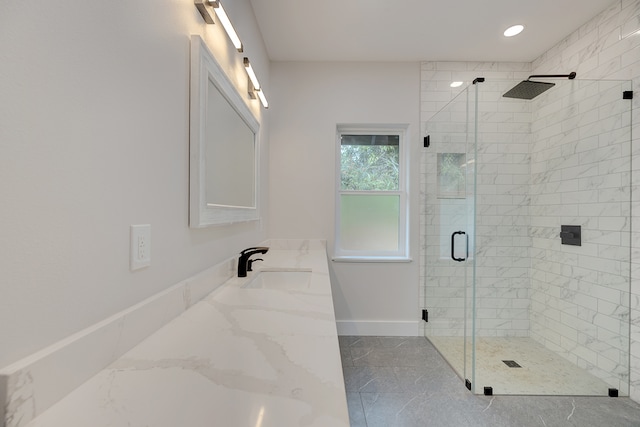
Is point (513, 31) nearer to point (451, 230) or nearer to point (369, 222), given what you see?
point (451, 230)

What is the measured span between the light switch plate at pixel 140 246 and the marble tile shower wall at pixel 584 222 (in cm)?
280

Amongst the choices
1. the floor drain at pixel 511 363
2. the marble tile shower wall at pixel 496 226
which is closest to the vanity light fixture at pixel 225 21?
the marble tile shower wall at pixel 496 226

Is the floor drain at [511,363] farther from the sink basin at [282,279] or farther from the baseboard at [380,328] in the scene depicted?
the sink basin at [282,279]

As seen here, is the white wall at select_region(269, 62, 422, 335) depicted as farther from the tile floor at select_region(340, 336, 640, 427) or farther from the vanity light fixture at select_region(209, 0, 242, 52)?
the vanity light fixture at select_region(209, 0, 242, 52)

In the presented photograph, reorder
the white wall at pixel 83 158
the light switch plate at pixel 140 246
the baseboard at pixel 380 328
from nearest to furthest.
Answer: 1. the white wall at pixel 83 158
2. the light switch plate at pixel 140 246
3. the baseboard at pixel 380 328

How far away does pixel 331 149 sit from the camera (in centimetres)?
286

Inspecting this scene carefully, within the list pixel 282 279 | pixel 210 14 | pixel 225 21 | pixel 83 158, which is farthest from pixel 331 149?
pixel 83 158

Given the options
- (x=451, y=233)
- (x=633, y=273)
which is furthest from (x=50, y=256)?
(x=633, y=273)

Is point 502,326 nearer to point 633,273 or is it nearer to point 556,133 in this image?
point 633,273

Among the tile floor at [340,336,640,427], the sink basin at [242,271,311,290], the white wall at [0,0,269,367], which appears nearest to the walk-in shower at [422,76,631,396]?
the tile floor at [340,336,640,427]

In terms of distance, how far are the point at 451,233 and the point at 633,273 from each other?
3.73 ft

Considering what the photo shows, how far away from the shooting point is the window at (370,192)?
296cm

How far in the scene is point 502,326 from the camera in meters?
2.61

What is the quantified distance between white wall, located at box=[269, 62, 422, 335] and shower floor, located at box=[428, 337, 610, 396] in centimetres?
60
